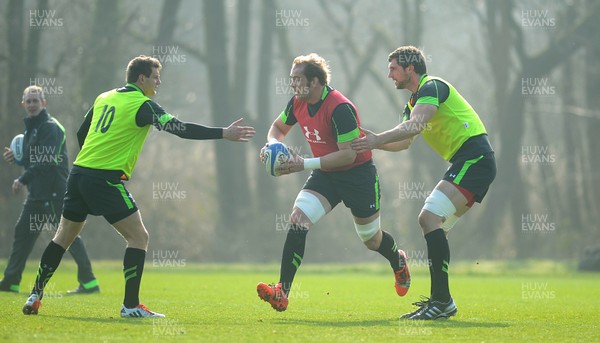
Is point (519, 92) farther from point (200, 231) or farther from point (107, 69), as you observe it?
point (107, 69)

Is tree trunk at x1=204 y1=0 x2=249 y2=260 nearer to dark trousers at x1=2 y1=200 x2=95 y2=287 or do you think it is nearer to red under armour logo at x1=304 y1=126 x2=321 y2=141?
dark trousers at x1=2 y1=200 x2=95 y2=287

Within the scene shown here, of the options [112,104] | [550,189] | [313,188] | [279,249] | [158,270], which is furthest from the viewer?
[550,189]

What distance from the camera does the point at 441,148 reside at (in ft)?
32.4

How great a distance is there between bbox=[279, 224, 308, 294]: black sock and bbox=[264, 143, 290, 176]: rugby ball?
0.63 m

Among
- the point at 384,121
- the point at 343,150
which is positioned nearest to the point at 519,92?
the point at 384,121

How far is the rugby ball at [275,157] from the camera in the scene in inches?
377

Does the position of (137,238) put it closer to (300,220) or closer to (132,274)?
(132,274)

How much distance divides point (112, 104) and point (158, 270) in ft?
40.8

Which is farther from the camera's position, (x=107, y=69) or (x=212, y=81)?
(x=212, y=81)

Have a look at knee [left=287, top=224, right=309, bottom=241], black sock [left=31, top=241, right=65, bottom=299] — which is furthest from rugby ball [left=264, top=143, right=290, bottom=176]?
black sock [left=31, top=241, right=65, bottom=299]

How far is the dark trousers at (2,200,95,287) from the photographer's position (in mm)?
12453

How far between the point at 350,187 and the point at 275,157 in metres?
0.94

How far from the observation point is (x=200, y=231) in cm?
2928

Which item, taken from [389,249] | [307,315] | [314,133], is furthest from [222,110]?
[307,315]
